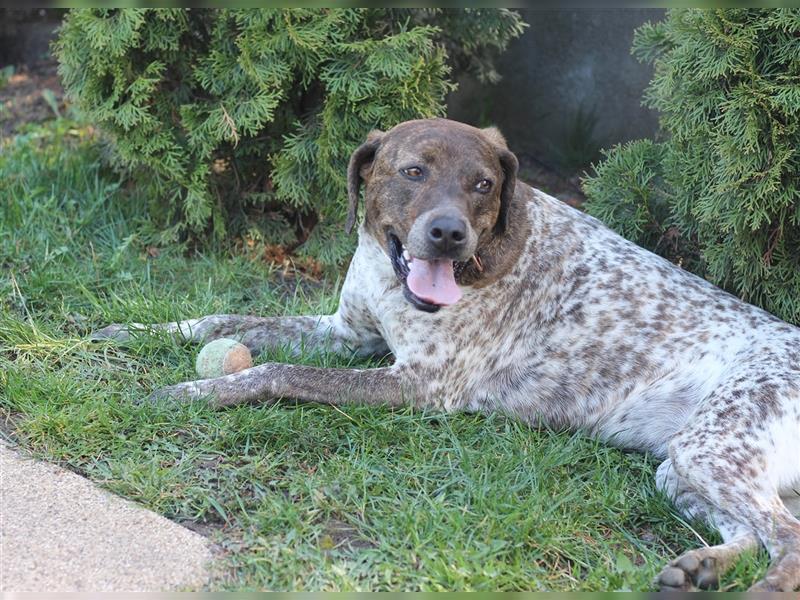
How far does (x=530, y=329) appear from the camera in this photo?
5.00m

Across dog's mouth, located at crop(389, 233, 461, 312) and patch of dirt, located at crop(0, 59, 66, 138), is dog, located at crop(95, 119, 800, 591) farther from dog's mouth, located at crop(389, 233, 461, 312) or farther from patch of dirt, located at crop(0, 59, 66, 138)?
patch of dirt, located at crop(0, 59, 66, 138)

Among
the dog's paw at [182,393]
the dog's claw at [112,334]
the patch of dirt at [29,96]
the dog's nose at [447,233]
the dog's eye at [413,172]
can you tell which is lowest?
the dog's claw at [112,334]

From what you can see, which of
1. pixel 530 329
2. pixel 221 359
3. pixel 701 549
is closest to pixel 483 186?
pixel 530 329

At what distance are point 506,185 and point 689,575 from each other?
199 centimetres

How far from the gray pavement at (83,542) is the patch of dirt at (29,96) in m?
4.60

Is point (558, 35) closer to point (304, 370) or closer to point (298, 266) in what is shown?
point (298, 266)

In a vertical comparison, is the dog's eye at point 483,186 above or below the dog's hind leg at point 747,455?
above

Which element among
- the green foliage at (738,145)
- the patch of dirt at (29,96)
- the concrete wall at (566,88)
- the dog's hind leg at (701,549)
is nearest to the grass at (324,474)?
the dog's hind leg at (701,549)

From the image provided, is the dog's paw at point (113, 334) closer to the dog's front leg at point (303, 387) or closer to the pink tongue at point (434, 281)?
the dog's front leg at point (303, 387)

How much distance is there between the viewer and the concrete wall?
24.8ft

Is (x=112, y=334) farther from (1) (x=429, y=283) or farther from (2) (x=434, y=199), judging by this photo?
(2) (x=434, y=199)

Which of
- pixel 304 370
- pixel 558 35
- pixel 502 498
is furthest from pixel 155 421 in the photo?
pixel 558 35

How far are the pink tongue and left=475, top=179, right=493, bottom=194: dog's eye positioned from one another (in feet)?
1.16

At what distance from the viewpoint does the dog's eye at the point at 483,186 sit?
15.2 ft
